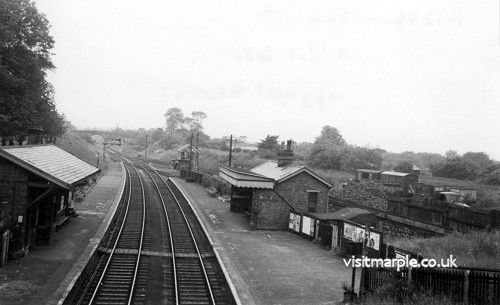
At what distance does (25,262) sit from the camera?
14.6m

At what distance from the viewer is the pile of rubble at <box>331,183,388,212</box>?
43.2 m

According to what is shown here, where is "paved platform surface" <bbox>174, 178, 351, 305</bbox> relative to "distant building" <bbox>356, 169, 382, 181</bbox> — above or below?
below

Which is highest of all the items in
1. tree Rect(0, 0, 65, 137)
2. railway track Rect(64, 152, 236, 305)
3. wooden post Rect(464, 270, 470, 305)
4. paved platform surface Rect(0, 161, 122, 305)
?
tree Rect(0, 0, 65, 137)

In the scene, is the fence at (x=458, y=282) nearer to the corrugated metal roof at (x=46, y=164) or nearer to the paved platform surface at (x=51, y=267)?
the paved platform surface at (x=51, y=267)

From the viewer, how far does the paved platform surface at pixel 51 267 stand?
11.7 metres

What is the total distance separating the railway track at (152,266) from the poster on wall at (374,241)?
21.0ft

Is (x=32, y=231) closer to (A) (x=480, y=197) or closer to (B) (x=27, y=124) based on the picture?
(B) (x=27, y=124)

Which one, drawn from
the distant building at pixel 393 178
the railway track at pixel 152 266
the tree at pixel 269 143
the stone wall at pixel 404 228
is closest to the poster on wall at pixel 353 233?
Result: the stone wall at pixel 404 228

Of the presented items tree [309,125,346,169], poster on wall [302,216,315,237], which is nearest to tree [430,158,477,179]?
tree [309,125,346,169]

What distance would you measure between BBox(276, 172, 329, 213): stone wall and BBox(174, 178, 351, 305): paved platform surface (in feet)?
7.37

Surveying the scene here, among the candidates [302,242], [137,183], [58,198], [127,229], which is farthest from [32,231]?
[137,183]

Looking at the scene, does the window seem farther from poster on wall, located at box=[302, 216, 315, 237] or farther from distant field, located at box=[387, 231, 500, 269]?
distant field, located at box=[387, 231, 500, 269]

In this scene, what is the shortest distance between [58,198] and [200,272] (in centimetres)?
879

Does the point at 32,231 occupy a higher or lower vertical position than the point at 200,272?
higher
